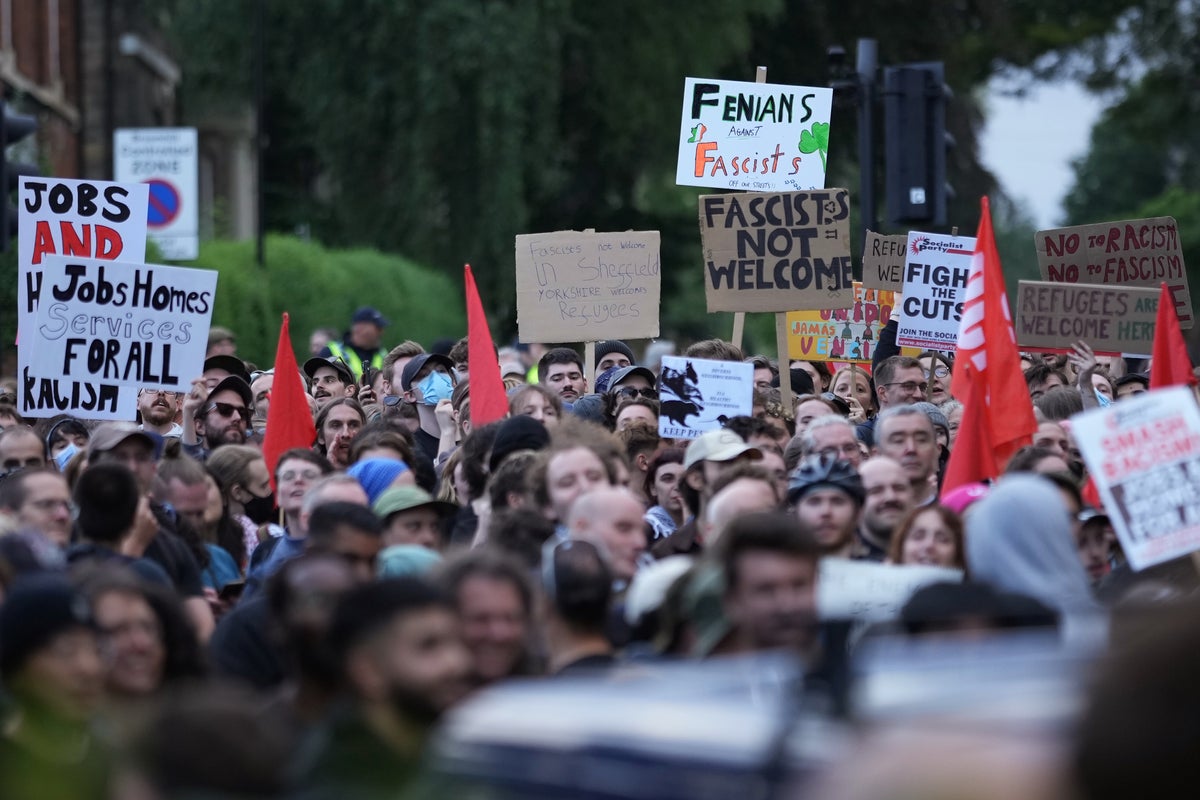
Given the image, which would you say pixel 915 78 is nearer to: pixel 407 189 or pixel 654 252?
pixel 654 252

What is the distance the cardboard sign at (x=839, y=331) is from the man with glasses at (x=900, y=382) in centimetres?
267

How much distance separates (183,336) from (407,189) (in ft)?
61.9


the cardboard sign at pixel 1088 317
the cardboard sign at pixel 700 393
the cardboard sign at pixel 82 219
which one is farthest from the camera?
the cardboard sign at pixel 82 219

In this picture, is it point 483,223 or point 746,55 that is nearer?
point 483,223

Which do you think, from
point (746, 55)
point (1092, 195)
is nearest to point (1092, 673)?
point (746, 55)

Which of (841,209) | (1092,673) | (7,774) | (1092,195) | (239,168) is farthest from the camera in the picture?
(1092,195)

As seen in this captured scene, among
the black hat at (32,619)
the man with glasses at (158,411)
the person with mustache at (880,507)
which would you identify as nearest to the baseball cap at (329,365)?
the man with glasses at (158,411)

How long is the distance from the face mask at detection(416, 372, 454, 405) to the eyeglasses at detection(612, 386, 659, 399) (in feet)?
2.94

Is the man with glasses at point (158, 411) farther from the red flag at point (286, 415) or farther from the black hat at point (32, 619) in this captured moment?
the black hat at point (32, 619)

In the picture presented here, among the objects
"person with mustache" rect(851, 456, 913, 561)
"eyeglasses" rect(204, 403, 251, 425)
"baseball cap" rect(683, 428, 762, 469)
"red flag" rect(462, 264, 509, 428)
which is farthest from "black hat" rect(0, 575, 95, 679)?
"eyeglasses" rect(204, 403, 251, 425)

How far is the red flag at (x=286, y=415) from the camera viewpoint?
937 centimetres

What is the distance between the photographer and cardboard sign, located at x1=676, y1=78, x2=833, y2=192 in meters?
12.1

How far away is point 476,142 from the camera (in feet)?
90.2

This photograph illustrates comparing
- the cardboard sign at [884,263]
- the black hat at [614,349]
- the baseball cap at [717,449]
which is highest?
the cardboard sign at [884,263]
